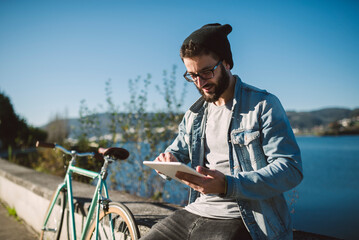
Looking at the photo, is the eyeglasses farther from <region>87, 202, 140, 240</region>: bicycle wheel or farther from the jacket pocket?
<region>87, 202, 140, 240</region>: bicycle wheel

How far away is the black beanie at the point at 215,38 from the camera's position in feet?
5.86

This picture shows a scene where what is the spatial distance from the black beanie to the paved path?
12.7 feet

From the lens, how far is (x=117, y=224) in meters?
2.31

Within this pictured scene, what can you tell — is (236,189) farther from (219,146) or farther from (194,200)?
(194,200)

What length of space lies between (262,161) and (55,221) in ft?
9.52

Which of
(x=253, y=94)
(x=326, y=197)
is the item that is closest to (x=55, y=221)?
(x=253, y=94)

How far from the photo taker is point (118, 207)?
214cm

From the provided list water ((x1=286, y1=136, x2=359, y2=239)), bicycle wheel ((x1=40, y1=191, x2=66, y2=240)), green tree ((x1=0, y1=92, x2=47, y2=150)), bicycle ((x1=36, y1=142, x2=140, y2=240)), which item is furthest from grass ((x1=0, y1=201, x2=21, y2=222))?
green tree ((x1=0, y1=92, x2=47, y2=150))

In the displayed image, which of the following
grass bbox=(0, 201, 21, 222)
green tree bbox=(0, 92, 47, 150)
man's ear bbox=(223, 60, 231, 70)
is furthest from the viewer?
green tree bbox=(0, 92, 47, 150)

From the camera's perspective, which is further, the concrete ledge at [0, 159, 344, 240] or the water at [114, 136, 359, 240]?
the water at [114, 136, 359, 240]

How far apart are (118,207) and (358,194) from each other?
5.16 metres

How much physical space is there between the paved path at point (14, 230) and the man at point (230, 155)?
331 cm

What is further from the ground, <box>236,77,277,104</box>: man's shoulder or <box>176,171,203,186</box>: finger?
<box>236,77,277,104</box>: man's shoulder

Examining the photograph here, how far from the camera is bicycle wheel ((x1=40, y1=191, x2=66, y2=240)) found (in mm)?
3223
